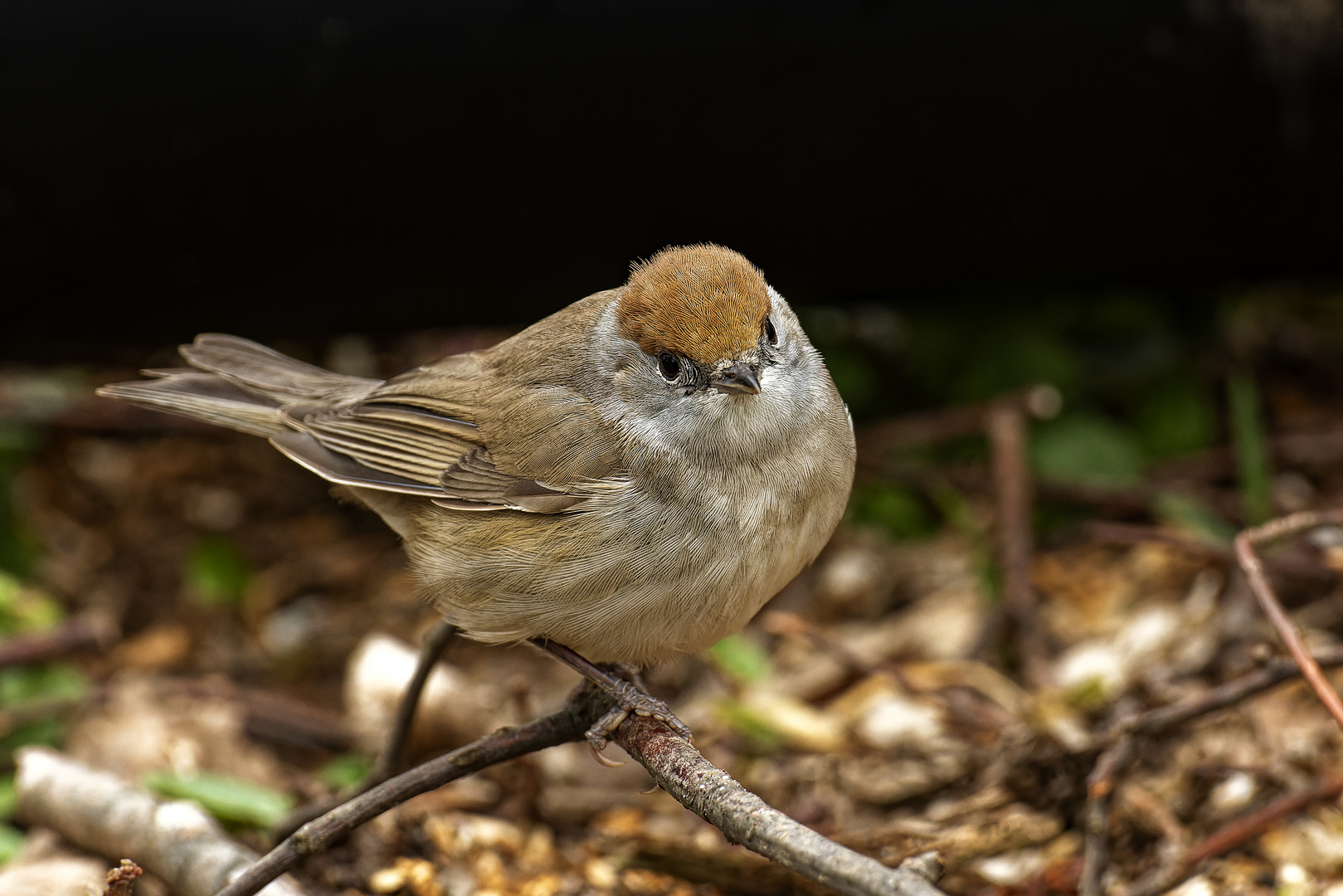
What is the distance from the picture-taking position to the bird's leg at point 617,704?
2.63 metres

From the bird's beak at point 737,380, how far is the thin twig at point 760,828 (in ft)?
2.44

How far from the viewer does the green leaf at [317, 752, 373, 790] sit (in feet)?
12.2

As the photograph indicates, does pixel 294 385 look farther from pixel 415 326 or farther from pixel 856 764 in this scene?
pixel 856 764

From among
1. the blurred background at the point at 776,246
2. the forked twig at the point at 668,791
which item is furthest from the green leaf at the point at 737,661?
the forked twig at the point at 668,791

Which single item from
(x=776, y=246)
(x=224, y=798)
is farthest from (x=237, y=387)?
(x=776, y=246)

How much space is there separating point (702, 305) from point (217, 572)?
2.89m

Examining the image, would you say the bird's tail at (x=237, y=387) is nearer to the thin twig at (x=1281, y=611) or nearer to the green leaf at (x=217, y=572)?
the green leaf at (x=217, y=572)

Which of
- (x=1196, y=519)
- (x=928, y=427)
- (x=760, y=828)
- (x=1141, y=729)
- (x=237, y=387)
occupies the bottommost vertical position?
(x=760, y=828)

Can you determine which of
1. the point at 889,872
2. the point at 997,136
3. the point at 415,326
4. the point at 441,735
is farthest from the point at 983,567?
the point at 889,872

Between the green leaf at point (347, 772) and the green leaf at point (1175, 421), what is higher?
the green leaf at point (1175, 421)

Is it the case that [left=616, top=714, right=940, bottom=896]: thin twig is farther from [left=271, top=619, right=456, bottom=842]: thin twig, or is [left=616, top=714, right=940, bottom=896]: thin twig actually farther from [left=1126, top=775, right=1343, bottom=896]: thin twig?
[left=1126, top=775, right=1343, bottom=896]: thin twig

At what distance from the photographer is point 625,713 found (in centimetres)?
263

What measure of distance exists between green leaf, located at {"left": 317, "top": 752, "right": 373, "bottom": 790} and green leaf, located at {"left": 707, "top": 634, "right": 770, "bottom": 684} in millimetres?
1010

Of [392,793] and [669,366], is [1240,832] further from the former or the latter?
[392,793]
